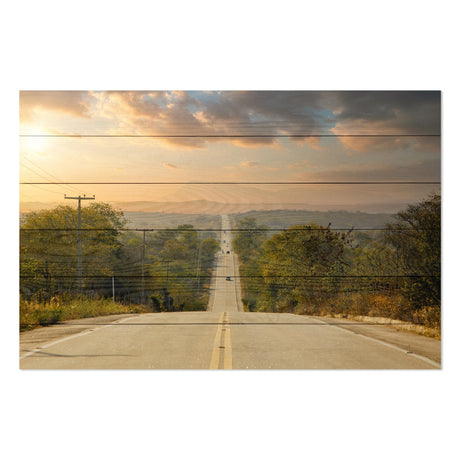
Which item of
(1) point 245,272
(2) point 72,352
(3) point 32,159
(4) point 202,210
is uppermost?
(3) point 32,159

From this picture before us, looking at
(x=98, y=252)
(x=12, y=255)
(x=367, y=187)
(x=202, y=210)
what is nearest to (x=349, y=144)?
(x=367, y=187)

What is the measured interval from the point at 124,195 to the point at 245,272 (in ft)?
7.07

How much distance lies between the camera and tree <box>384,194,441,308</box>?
703 centimetres

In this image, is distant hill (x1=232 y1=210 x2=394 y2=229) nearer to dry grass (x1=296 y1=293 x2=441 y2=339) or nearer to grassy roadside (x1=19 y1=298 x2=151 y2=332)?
dry grass (x1=296 y1=293 x2=441 y2=339)

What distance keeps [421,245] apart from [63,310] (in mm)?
5463

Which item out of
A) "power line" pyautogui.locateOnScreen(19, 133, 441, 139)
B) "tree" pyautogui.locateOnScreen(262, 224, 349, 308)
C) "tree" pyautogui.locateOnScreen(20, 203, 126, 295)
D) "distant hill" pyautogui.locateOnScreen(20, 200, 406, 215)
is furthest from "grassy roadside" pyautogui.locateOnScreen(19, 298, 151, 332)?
"power line" pyautogui.locateOnScreen(19, 133, 441, 139)

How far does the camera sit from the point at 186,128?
6.98 m

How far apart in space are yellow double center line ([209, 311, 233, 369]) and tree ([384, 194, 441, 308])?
8.99ft

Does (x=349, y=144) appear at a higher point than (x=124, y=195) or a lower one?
higher

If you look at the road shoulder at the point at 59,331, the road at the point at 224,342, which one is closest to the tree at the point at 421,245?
the road at the point at 224,342

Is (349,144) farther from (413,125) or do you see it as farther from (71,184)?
(71,184)

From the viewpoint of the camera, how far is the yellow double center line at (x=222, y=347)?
247 inches

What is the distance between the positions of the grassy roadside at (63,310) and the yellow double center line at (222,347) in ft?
3.88

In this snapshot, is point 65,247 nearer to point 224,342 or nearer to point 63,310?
point 63,310
